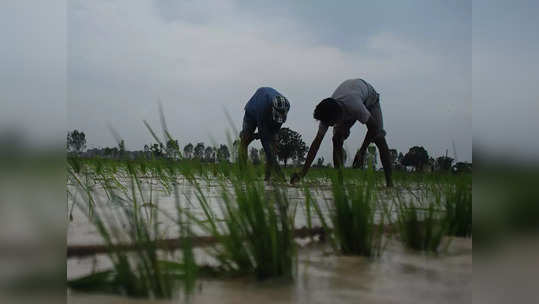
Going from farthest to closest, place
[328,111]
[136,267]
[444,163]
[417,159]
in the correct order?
[328,111]
[417,159]
[444,163]
[136,267]

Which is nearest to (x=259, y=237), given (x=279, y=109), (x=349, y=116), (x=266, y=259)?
(x=266, y=259)

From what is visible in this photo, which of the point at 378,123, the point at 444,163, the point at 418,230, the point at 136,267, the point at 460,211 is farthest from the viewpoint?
the point at 378,123

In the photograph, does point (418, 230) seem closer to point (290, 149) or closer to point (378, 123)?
point (290, 149)

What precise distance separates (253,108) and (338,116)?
3.19ft

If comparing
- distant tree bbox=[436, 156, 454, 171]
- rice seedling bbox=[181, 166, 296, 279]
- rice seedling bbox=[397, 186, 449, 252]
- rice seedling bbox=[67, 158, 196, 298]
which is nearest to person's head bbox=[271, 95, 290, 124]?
distant tree bbox=[436, 156, 454, 171]

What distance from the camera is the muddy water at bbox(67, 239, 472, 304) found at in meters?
0.85

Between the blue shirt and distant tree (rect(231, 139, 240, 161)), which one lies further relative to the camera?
the blue shirt

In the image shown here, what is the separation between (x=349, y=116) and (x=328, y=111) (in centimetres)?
22

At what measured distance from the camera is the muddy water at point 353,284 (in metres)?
0.85

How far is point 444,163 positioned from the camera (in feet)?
6.08

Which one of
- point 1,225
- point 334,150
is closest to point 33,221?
point 1,225

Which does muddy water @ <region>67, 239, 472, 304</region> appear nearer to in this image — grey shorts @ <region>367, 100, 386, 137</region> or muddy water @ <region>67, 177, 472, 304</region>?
muddy water @ <region>67, 177, 472, 304</region>

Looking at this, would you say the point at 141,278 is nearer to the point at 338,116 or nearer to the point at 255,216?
the point at 255,216

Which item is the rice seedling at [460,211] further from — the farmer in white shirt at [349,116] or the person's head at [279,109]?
the person's head at [279,109]
